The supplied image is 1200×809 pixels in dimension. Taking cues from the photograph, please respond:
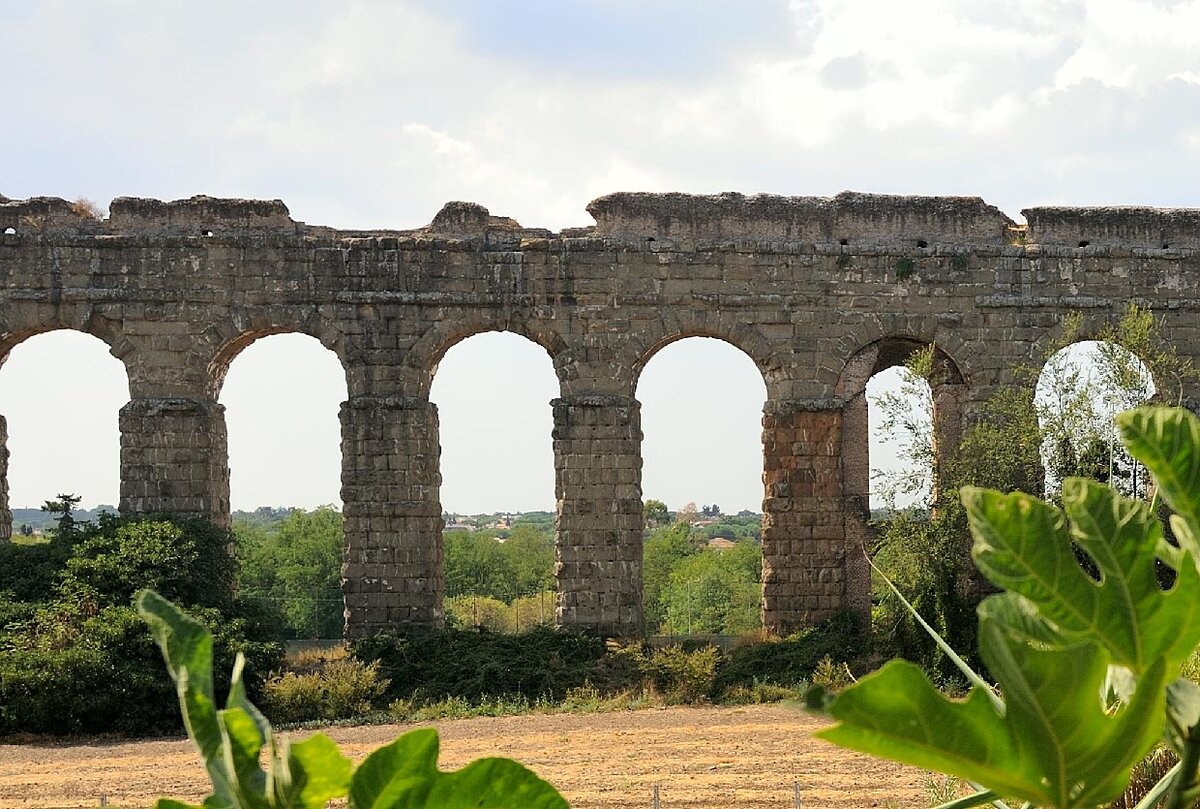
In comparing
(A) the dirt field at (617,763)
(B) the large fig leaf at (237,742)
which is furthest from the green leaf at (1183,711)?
(A) the dirt field at (617,763)

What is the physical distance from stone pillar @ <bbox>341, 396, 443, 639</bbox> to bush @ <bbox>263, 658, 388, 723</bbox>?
1.37 metres

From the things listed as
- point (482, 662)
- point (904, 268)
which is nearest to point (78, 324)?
point (482, 662)

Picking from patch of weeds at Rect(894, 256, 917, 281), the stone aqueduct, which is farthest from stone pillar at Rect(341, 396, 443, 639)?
patch of weeds at Rect(894, 256, 917, 281)

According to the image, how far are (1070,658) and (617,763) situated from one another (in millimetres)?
10369

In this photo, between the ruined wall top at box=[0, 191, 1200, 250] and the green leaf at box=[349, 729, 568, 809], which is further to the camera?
the ruined wall top at box=[0, 191, 1200, 250]

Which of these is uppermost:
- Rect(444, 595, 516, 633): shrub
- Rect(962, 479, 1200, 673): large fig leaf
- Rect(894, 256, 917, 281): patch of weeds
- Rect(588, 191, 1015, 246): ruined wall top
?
Rect(588, 191, 1015, 246): ruined wall top

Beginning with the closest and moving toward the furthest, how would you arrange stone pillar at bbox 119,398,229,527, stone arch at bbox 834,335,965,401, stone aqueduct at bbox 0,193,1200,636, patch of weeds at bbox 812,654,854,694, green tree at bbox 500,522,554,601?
patch of weeds at bbox 812,654,854,694
stone pillar at bbox 119,398,229,527
stone aqueduct at bbox 0,193,1200,636
stone arch at bbox 834,335,965,401
green tree at bbox 500,522,554,601

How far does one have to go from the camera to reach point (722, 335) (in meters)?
16.2

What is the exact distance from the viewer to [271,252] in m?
16.0

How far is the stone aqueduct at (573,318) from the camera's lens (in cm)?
1581

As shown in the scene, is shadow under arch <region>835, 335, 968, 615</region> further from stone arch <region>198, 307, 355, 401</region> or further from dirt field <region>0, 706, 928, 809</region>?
stone arch <region>198, 307, 355, 401</region>

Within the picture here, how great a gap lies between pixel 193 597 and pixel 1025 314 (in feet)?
32.8

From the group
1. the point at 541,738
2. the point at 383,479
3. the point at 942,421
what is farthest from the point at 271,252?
the point at 942,421

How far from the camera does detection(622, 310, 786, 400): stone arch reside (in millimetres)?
16062
